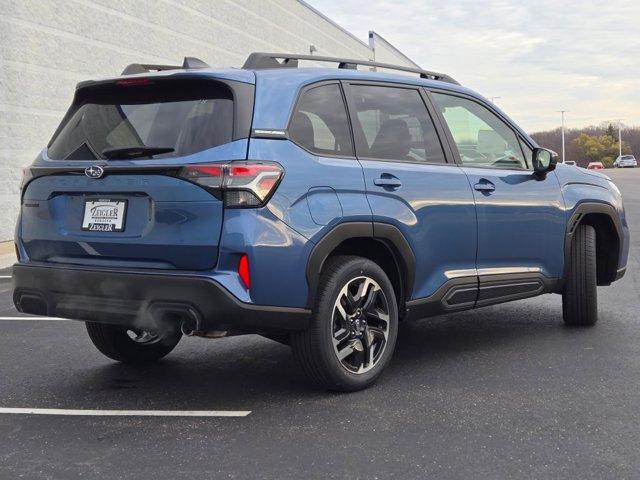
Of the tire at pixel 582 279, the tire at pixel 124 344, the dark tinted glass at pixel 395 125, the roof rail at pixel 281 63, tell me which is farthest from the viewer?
the tire at pixel 582 279

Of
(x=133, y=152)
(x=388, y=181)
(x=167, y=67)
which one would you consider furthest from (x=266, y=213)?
(x=167, y=67)

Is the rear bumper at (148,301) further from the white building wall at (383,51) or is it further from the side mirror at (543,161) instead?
the white building wall at (383,51)

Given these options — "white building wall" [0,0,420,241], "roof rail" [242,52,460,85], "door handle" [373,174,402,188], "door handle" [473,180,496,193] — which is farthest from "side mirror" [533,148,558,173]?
"white building wall" [0,0,420,241]

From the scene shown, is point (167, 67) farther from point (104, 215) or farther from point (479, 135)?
point (479, 135)

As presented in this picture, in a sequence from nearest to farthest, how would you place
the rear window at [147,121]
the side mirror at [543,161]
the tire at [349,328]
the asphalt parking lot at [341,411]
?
the asphalt parking lot at [341,411] < the rear window at [147,121] < the tire at [349,328] < the side mirror at [543,161]

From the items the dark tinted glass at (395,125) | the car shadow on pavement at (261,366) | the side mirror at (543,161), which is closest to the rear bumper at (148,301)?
the car shadow on pavement at (261,366)

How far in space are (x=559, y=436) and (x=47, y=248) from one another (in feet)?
9.46

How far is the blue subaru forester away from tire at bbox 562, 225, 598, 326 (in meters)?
0.93

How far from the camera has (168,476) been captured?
337 centimetres

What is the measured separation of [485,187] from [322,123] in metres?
1.40

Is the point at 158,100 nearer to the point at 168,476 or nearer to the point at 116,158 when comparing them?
the point at 116,158

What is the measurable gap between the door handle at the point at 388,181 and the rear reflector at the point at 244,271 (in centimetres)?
104

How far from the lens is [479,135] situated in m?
5.73

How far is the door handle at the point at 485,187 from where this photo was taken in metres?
5.34
